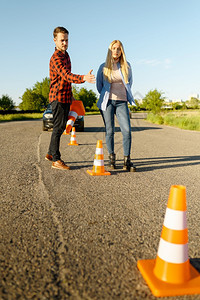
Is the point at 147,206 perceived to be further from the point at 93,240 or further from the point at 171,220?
the point at 171,220

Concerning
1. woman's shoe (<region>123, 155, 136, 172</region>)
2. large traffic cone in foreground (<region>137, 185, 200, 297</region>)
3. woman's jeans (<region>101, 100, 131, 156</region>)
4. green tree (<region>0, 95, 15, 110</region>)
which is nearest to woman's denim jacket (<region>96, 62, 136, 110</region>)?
woman's jeans (<region>101, 100, 131, 156</region>)

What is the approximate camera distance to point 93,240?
7.26 ft

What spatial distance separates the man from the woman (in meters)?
0.60

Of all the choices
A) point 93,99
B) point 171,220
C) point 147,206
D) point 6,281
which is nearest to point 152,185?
point 147,206

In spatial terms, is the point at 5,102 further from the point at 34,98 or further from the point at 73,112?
the point at 73,112

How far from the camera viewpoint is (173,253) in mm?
1693

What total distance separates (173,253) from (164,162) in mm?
4318

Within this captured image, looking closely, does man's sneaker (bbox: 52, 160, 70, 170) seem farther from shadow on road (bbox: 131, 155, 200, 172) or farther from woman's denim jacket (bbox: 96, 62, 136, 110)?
shadow on road (bbox: 131, 155, 200, 172)

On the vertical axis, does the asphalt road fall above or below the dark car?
below

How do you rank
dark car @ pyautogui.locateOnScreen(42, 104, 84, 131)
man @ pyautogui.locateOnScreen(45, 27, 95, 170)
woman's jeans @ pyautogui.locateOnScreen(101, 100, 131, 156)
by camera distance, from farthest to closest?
dark car @ pyautogui.locateOnScreen(42, 104, 84, 131) → woman's jeans @ pyautogui.locateOnScreen(101, 100, 131, 156) → man @ pyautogui.locateOnScreen(45, 27, 95, 170)

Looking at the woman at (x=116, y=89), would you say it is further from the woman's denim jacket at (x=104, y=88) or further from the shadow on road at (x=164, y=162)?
the shadow on road at (x=164, y=162)

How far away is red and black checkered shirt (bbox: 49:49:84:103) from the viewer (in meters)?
4.52

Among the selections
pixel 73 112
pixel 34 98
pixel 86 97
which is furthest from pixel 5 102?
pixel 73 112

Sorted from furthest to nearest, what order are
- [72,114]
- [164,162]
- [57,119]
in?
[164,162] → [72,114] → [57,119]
